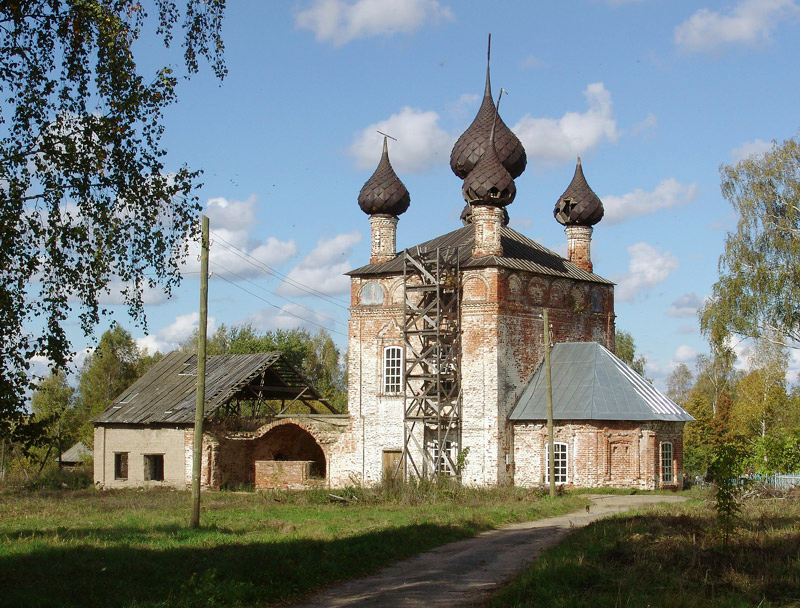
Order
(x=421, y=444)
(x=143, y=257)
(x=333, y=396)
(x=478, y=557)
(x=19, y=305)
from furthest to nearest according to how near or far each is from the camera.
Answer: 1. (x=333, y=396)
2. (x=421, y=444)
3. (x=478, y=557)
4. (x=143, y=257)
5. (x=19, y=305)

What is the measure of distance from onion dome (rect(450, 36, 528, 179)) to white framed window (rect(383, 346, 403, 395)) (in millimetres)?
6736

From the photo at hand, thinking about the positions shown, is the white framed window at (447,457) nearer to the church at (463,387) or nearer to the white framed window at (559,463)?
the church at (463,387)

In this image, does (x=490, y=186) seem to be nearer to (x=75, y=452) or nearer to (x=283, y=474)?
(x=283, y=474)

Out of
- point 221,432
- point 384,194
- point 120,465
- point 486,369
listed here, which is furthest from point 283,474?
point 384,194

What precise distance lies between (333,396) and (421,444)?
88.0ft

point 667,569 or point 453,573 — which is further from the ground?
point 667,569

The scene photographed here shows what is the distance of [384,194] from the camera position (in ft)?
99.4

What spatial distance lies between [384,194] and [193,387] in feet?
30.5

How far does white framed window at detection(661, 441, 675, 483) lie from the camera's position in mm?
26812

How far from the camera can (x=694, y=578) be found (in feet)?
35.9

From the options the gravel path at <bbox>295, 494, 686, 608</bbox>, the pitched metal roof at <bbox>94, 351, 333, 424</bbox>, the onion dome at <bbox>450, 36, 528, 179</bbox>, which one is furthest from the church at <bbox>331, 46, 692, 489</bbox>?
the gravel path at <bbox>295, 494, 686, 608</bbox>

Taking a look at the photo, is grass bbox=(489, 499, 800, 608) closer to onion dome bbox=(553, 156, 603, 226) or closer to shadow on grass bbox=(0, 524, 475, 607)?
shadow on grass bbox=(0, 524, 475, 607)

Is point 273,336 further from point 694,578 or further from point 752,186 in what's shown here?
point 694,578

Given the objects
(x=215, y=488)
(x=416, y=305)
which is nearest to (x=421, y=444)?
(x=416, y=305)
